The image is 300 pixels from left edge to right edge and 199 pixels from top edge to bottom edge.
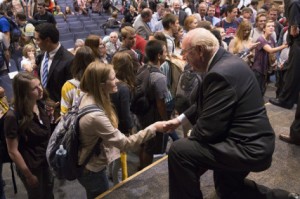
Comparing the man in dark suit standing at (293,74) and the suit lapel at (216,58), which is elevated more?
the suit lapel at (216,58)

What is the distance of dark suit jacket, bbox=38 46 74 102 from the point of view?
3039 millimetres

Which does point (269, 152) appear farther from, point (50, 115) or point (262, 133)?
point (50, 115)

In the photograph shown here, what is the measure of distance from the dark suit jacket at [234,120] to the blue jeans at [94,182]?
85 cm

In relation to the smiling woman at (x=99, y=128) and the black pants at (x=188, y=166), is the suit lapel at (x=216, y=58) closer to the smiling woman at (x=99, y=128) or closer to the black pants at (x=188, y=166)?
the black pants at (x=188, y=166)

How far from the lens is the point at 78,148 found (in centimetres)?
219

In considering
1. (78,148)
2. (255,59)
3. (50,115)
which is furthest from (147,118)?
(255,59)

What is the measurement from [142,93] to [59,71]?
2.47 ft

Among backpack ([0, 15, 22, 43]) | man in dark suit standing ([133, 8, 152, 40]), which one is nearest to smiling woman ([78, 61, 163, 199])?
man in dark suit standing ([133, 8, 152, 40])

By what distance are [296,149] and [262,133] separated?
1528 mm

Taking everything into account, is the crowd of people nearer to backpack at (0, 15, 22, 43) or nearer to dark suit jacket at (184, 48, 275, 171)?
dark suit jacket at (184, 48, 275, 171)

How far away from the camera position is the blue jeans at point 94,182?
233cm

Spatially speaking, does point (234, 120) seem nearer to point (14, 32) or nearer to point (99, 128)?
point (99, 128)

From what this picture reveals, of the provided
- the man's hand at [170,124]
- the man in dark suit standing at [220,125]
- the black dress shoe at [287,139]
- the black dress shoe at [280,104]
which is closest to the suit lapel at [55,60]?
the man's hand at [170,124]

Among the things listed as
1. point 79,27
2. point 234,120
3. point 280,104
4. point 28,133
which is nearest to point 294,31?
point 280,104
